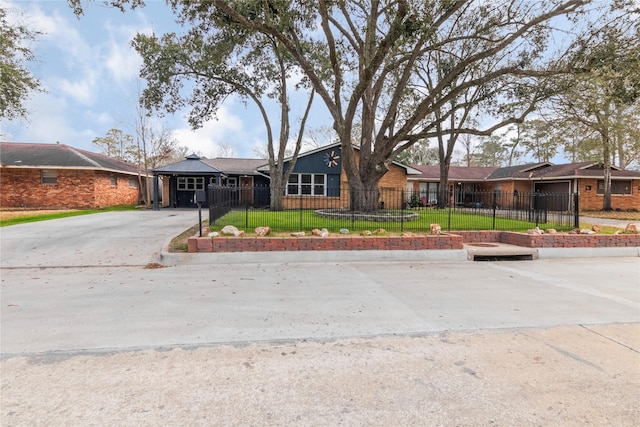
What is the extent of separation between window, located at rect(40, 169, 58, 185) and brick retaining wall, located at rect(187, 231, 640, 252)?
18620 mm

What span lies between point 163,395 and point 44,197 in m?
23.9

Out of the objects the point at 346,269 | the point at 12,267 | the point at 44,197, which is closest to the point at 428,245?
the point at 346,269

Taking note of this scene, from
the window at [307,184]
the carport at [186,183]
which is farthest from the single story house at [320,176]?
the carport at [186,183]

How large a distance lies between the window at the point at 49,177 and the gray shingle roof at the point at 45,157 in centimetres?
57

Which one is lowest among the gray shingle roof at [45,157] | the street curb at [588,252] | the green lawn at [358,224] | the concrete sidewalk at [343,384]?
the concrete sidewalk at [343,384]

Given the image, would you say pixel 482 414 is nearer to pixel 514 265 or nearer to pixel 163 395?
pixel 163 395

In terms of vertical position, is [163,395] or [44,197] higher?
[44,197]

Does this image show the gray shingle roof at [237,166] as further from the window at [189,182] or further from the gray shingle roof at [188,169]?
the gray shingle roof at [188,169]

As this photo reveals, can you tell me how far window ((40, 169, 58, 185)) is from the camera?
20.9 m

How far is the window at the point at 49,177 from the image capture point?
20891 millimetres

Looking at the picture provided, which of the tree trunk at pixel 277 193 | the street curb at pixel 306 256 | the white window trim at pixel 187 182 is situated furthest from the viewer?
the white window trim at pixel 187 182

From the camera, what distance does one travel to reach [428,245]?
8430mm

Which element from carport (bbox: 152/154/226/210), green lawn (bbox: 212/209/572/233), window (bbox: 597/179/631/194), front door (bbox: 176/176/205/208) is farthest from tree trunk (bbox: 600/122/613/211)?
front door (bbox: 176/176/205/208)

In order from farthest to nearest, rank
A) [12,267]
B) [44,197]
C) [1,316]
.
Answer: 1. [44,197]
2. [12,267]
3. [1,316]
